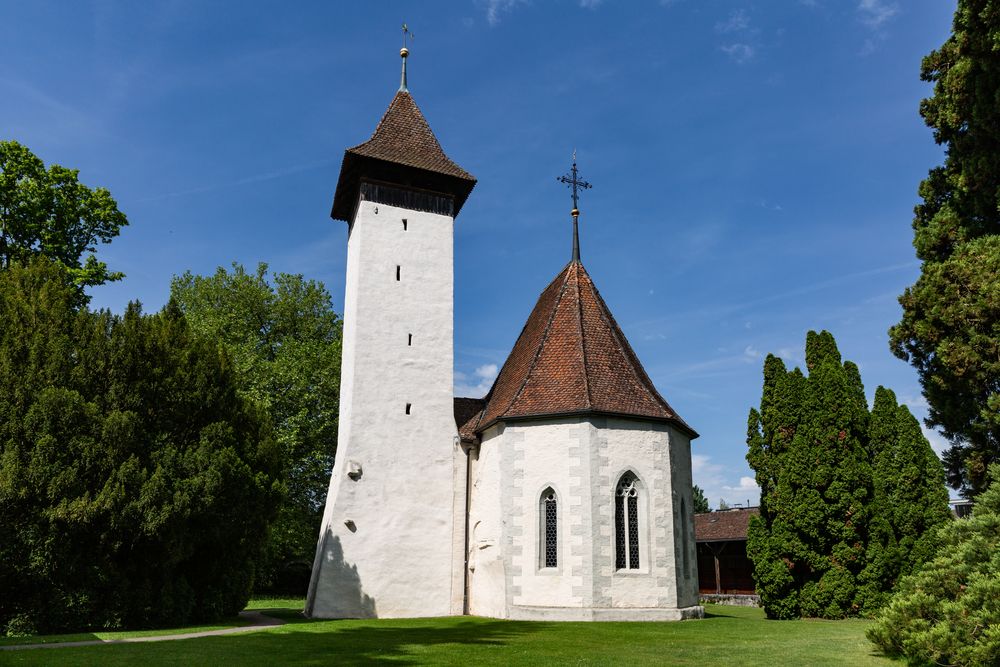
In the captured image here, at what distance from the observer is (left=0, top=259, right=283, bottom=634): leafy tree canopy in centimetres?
1478

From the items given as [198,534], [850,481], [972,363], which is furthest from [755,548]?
[198,534]

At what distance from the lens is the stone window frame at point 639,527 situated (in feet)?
58.6

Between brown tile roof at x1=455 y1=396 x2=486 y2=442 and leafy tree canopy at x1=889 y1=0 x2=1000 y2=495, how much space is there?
1207 centimetres

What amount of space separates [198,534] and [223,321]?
16.7 meters

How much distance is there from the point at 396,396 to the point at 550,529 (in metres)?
6.37

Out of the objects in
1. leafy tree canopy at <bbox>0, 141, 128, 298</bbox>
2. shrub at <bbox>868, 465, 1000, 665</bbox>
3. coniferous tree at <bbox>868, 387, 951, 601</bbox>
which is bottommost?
shrub at <bbox>868, 465, 1000, 665</bbox>

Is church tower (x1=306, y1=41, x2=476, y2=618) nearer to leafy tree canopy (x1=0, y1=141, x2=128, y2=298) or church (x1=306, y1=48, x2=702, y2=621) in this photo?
church (x1=306, y1=48, x2=702, y2=621)

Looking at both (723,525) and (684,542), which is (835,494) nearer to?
(684,542)

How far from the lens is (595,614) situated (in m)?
17.1

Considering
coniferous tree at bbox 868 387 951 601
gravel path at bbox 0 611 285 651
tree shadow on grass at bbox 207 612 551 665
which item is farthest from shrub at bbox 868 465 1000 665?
gravel path at bbox 0 611 285 651

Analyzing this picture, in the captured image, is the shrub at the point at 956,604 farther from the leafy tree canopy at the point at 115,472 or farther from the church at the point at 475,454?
the leafy tree canopy at the point at 115,472

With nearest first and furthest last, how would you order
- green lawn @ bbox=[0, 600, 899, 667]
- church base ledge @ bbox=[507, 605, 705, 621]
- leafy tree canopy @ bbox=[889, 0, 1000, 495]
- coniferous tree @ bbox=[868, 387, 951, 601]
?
green lawn @ bbox=[0, 600, 899, 667], leafy tree canopy @ bbox=[889, 0, 1000, 495], coniferous tree @ bbox=[868, 387, 951, 601], church base ledge @ bbox=[507, 605, 705, 621]

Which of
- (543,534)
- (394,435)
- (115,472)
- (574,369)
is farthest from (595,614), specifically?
(115,472)

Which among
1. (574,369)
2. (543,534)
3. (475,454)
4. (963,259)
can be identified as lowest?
(543,534)
